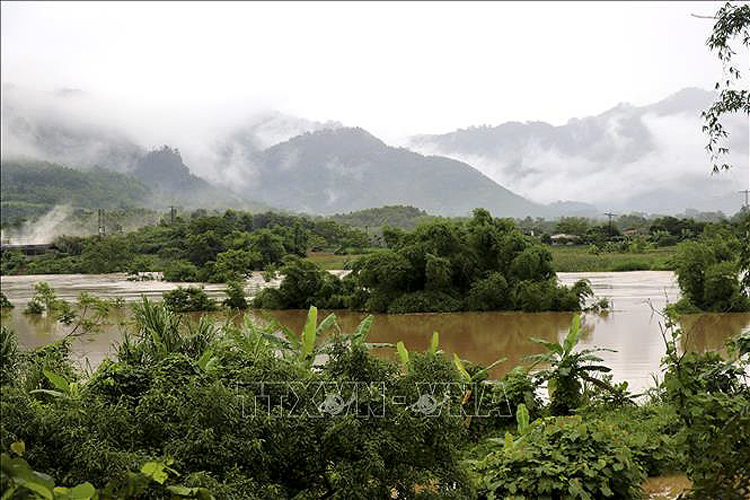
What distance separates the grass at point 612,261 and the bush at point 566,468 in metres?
21.8

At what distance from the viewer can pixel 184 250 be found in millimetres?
27672

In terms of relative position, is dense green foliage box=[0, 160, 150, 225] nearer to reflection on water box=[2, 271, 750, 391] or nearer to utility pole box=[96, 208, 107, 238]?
utility pole box=[96, 208, 107, 238]

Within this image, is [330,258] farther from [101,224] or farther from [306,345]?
[306,345]

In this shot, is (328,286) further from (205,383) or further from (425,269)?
(205,383)

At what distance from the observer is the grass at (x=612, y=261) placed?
2558 cm

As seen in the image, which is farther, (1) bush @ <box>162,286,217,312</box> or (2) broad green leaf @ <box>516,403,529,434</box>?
(1) bush @ <box>162,286,217,312</box>

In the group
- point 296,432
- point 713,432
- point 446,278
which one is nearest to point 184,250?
point 446,278

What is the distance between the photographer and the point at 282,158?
107m

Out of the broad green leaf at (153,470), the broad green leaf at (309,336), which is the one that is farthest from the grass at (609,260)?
the broad green leaf at (153,470)

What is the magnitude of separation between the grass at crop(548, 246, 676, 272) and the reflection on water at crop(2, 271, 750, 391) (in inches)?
192

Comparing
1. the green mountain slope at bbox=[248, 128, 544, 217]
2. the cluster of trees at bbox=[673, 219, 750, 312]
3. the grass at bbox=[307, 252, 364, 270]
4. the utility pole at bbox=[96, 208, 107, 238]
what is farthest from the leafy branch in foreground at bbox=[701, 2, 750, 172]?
the green mountain slope at bbox=[248, 128, 544, 217]

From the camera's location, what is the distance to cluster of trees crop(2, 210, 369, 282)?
2619 cm

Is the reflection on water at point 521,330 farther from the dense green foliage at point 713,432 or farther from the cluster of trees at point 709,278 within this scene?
the dense green foliage at point 713,432

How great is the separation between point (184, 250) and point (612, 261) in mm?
16112
